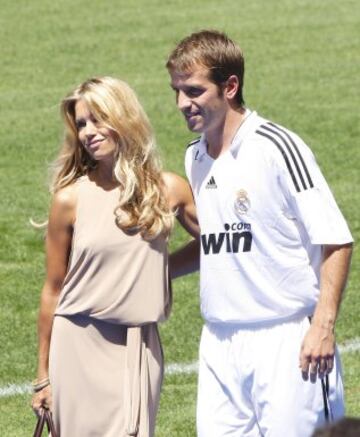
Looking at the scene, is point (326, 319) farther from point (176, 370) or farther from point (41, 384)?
point (176, 370)

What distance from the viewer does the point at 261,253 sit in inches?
220


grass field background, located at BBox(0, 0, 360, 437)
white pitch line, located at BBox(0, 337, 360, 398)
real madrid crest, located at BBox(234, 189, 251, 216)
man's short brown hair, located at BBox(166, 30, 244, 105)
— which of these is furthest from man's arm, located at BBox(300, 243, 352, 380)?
white pitch line, located at BBox(0, 337, 360, 398)

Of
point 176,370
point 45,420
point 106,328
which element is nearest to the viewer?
point 106,328

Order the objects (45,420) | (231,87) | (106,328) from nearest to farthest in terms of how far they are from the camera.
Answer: (231,87) < (106,328) < (45,420)

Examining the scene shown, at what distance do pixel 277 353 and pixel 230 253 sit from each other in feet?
1.25

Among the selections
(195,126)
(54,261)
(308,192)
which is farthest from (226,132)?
(54,261)

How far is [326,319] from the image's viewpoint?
539 centimetres

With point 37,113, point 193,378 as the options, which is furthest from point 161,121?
point 193,378

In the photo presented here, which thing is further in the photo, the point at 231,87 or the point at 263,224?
the point at 231,87

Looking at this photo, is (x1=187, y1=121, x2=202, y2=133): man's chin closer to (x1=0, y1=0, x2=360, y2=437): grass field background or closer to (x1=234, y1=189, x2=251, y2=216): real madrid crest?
(x1=234, y1=189, x2=251, y2=216): real madrid crest

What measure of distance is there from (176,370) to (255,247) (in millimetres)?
3962

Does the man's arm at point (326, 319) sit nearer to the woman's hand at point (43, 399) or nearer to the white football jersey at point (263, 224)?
the white football jersey at point (263, 224)

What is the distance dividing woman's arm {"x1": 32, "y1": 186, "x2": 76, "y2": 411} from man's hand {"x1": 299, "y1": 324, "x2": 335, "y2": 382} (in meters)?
0.99

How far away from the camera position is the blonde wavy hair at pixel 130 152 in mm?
5789
